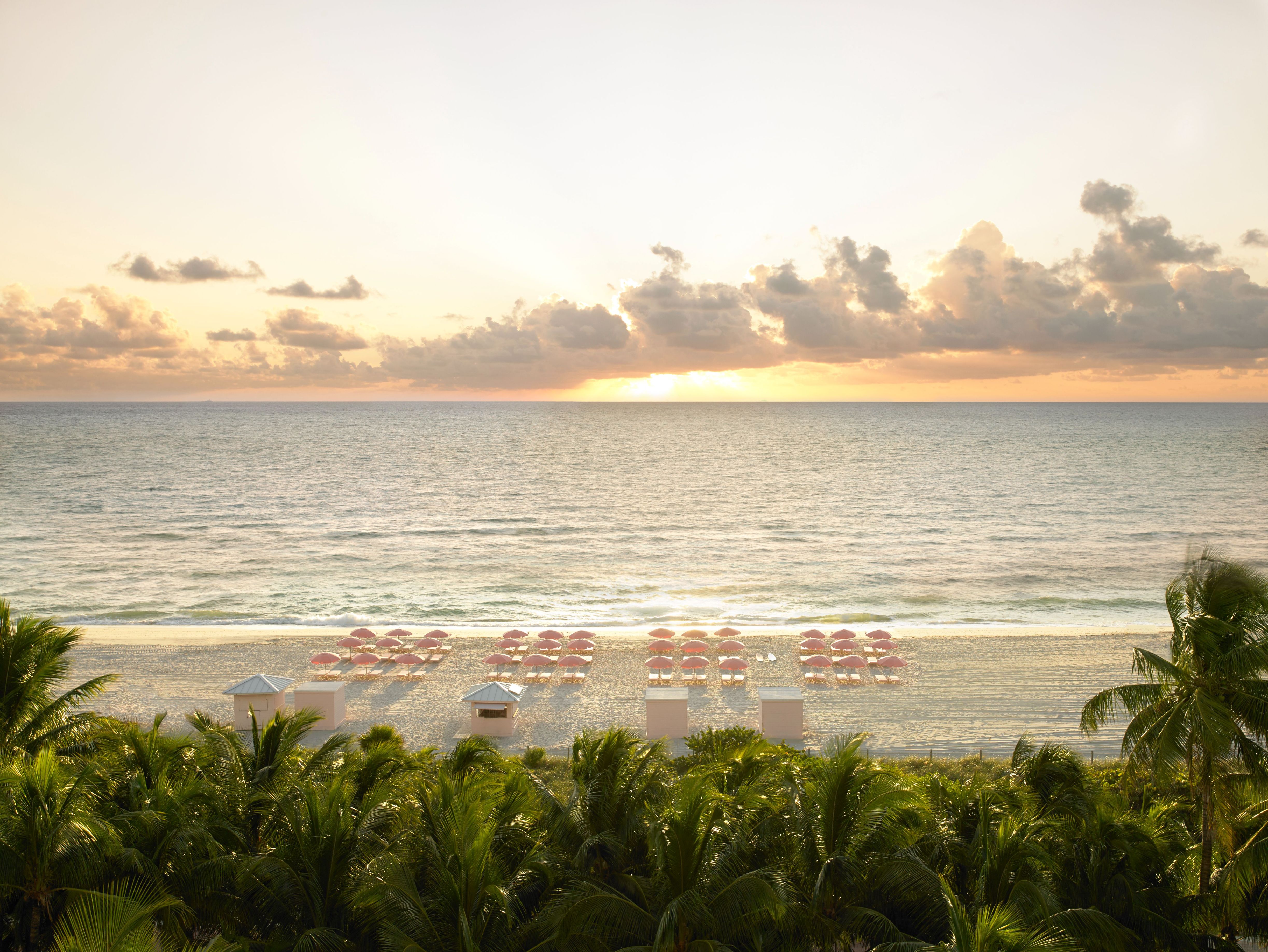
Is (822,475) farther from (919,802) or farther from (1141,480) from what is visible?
(919,802)

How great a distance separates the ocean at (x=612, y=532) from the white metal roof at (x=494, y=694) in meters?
12.6

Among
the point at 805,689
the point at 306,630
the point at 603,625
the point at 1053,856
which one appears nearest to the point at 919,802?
the point at 1053,856

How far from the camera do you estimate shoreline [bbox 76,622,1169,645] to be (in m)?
30.0

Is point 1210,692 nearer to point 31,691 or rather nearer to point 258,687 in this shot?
point 31,691

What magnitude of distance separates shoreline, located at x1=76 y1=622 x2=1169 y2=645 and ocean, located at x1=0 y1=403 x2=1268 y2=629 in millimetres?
1072

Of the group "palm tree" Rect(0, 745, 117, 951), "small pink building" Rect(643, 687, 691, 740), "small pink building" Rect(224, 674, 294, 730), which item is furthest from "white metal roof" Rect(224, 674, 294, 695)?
"palm tree" Rect(0, 745, 117, 951)

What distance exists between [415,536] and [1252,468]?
93721 mm

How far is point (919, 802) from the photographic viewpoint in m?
9.02

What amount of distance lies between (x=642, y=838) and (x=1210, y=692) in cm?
748

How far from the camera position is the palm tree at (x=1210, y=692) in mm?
9719

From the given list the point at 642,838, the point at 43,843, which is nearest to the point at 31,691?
the point at 43,843

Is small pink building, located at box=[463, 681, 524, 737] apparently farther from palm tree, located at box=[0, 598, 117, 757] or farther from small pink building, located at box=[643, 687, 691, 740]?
palm tree, located at box=[0, 598, 117, 757]

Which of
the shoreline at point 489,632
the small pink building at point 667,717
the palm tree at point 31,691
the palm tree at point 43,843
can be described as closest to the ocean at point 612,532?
the shoreline at point 489,632

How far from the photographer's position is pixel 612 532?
58250mm
